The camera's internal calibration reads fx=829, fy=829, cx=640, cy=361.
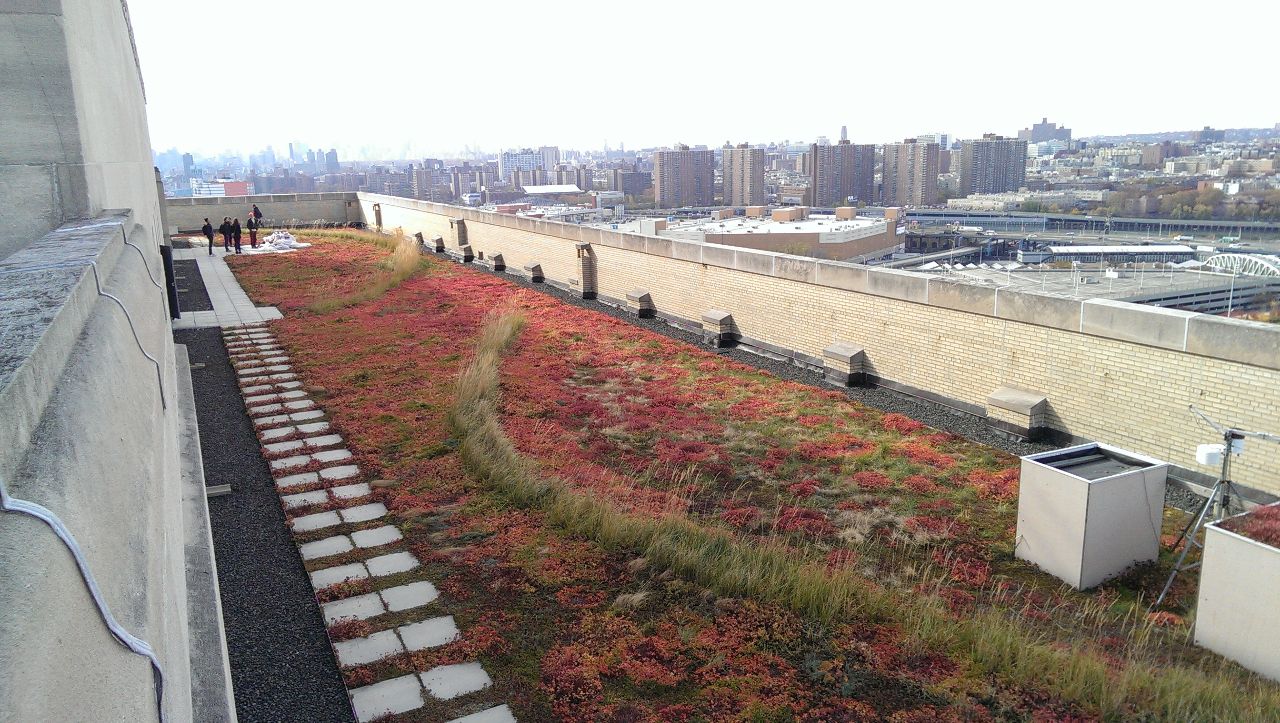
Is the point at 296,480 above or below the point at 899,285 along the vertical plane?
below

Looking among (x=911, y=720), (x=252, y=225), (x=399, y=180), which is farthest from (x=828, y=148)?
(x=911, y=720)

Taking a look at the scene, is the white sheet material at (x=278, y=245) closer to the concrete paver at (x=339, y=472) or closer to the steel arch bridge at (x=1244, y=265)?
the concrete paver at (x=339, y=472)

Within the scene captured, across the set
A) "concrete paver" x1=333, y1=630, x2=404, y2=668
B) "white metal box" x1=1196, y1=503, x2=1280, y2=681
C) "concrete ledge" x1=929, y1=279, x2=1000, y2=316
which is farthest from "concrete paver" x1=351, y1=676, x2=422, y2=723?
"concrete ledge" x1=929, y1=279, x2=1000, y2=316

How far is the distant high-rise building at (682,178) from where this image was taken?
5709 inches

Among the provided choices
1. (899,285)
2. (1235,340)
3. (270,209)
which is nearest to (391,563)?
(1235,340)

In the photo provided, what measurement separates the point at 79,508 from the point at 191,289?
24.4m

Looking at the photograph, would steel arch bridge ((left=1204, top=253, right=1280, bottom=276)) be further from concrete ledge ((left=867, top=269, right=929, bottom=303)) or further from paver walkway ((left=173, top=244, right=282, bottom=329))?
paver walkway ((left=173, top=244, right=282, bottom=329))

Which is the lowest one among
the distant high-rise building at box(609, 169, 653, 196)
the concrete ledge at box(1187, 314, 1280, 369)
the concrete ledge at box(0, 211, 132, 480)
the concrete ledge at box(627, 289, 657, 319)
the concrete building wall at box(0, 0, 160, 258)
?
the concrete ledge at box(627, 289, 657, 319)

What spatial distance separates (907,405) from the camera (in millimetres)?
13586

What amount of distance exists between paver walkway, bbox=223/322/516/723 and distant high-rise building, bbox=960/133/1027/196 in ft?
399

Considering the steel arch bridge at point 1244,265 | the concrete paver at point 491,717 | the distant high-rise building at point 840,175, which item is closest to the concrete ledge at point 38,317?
the concrete paver at point 491,717

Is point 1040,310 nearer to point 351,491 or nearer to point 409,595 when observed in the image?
point 409,595

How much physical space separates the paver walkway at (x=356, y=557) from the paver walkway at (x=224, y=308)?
6.66m

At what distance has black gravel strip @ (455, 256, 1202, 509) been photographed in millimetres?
11391
